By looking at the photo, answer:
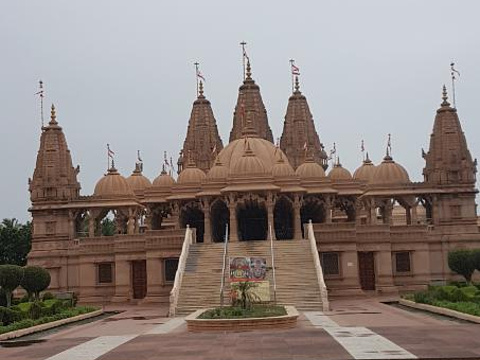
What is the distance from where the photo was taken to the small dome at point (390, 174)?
54.0m

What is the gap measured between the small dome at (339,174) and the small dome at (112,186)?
13.4 m

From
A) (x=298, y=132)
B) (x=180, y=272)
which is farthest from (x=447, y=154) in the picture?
(x=180, y=272)

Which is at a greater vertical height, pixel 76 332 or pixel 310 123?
pixel 310 123

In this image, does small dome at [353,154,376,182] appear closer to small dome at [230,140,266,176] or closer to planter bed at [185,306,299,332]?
small dome at [230,140,266,176]

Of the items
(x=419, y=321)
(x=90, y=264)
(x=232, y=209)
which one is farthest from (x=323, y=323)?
(x=90, y=264)

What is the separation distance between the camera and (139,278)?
151 ft

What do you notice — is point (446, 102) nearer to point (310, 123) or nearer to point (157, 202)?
point (310, 123)

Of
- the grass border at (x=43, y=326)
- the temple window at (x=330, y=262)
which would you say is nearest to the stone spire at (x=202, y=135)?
the temple window at (x=330, y=262)

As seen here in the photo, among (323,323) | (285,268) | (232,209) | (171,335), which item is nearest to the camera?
(171,335)

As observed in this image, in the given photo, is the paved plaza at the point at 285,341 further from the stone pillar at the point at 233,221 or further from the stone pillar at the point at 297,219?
the stone pillar at the point at 297,219

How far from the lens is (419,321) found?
2717 centimetres

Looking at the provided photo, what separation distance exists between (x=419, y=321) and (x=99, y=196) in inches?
1218

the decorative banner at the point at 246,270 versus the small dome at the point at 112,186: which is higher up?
the small dome at the point at 112,186

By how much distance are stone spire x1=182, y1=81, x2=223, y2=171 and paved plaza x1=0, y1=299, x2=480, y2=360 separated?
1259 inches
